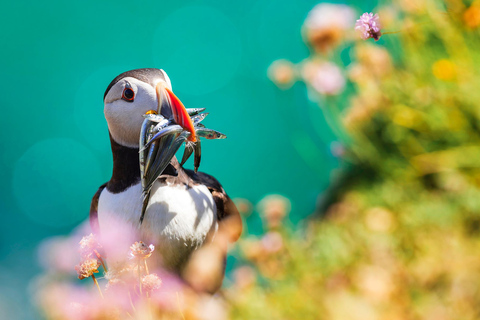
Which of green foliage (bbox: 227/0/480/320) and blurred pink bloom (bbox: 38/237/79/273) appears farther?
green foliage (bbox: 227/0/480/320)

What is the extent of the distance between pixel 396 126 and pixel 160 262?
3.34 feet

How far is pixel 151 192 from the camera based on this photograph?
461mm

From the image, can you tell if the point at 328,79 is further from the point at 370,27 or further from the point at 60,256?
the point at 60,256

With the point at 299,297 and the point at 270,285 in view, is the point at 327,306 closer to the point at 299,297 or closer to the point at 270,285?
the point at 299,297

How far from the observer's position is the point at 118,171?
482mm

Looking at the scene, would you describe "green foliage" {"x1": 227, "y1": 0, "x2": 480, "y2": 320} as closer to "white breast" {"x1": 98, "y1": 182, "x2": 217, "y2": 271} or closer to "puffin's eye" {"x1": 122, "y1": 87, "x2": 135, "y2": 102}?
"white breast" {"x1": 98, "y1": 182, "x2": 217, "y2": 271}

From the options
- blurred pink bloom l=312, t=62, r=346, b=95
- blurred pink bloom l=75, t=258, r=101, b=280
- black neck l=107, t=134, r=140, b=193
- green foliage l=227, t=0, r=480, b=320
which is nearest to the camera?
blurred pink bloom l=75, t=258, r=101, b=280

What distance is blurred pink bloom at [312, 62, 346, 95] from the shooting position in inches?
33.8

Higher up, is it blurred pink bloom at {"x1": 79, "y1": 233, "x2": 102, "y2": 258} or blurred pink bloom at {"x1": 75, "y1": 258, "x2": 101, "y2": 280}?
blurred pink bloom at {"x1": 79, "y1": 233, "x2": 102, "y2": 258}

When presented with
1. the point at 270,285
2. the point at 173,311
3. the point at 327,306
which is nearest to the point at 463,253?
the point at 327,306

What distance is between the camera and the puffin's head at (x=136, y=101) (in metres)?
0.41

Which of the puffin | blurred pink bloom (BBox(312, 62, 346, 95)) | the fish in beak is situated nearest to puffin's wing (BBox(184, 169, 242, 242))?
the puffin

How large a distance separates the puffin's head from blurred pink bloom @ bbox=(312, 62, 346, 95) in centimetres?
51

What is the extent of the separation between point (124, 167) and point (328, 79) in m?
0.57
